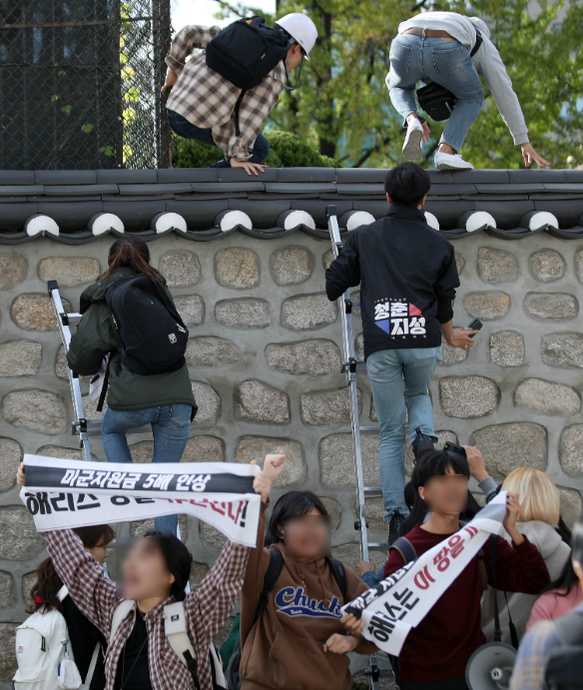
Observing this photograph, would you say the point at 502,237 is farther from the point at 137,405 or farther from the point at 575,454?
the point at 137,405

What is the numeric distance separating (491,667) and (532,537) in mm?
555

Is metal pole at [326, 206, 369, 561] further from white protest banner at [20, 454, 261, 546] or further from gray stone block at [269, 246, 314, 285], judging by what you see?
white protest banner at [20, 454, 261, 546]

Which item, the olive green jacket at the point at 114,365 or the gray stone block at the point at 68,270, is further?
the gray stone block at the point at 68,270

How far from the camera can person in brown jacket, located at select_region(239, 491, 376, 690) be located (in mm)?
2932

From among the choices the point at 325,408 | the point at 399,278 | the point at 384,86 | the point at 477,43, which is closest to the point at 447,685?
the point at 399,278

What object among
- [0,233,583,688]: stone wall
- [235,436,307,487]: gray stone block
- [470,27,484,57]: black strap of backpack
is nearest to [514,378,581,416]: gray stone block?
[0,233,583,688]: stone wall

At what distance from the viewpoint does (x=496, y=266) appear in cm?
495

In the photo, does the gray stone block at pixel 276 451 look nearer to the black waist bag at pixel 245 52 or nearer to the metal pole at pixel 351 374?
the metal pole at pixel 351 374

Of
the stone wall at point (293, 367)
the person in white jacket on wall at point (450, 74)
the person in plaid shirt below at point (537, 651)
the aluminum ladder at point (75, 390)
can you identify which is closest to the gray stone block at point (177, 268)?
the stone wall at point (293, 367)


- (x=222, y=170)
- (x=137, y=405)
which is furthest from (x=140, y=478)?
(x=222, y=170)

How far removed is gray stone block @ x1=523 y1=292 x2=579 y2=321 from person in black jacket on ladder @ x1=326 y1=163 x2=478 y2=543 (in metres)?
0.94

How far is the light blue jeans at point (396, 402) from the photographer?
155 inches

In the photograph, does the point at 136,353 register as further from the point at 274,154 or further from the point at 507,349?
the point at 274,154

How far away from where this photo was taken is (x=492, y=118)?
15266 millimetres
